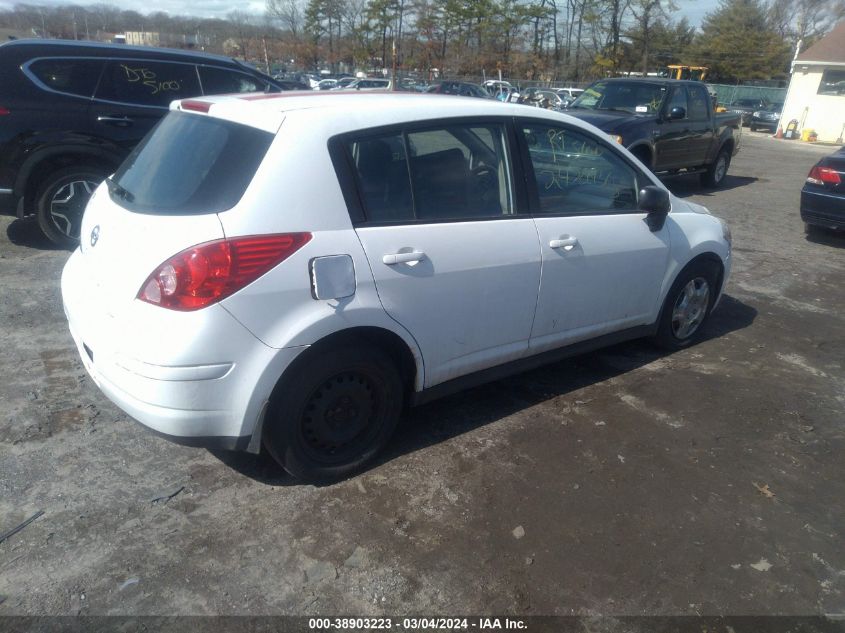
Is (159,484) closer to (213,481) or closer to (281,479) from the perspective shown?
(213,481)

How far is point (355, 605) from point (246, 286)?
1.34 metres

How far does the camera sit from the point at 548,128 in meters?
3.99

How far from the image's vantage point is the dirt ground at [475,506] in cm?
266

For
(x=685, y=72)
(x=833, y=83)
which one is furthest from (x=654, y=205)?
(x=685, y=72)

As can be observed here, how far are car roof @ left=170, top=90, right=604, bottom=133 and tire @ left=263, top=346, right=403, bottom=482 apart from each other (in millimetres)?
1087

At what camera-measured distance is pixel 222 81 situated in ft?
24.1

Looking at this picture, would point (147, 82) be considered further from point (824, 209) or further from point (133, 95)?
point (824, 209)

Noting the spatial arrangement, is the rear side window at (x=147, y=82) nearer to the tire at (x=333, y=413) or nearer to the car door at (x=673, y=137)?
the tire at (x=333, y=413)

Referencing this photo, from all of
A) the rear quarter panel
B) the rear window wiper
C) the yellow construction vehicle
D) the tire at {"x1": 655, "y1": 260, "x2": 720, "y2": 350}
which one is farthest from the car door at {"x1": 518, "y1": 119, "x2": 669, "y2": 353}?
the yellow construction vehicle

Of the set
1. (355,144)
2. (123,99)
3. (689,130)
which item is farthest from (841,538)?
(689,130)

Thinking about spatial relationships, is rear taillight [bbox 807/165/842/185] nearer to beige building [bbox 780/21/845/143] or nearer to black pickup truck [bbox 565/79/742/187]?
black pickup truck [bbox 565/79/742/187]

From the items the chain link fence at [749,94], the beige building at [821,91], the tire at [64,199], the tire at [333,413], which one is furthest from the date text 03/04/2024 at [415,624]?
the chain link fence at [749,94]

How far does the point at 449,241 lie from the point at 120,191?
1698 millimetres

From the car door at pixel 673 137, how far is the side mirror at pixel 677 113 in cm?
4
